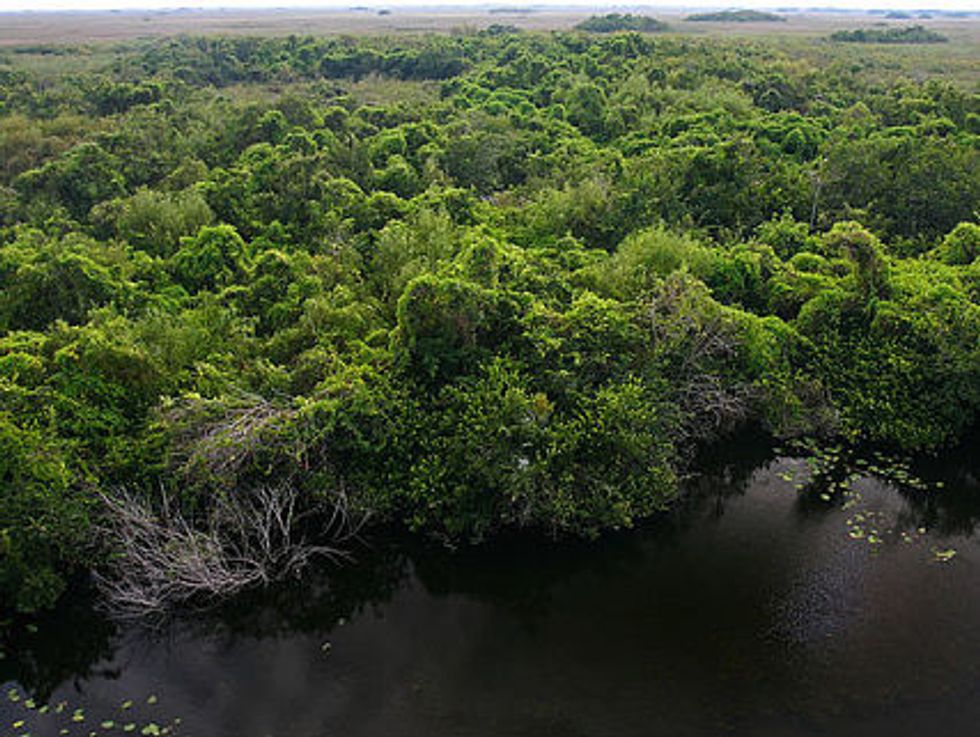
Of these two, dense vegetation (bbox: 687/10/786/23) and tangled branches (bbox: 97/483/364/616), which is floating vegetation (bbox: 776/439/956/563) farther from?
Result: dense vegetation (bbox: 687/10/786/23)

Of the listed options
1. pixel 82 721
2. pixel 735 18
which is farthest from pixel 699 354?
pixel 735 18

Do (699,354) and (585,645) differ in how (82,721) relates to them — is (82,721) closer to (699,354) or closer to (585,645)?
(585,645)

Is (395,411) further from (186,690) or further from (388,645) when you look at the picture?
(186,690)

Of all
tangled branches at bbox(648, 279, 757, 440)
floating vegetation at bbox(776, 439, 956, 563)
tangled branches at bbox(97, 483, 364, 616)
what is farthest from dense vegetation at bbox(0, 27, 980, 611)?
floating vegetation at bbox(776, 439, 956, 563)

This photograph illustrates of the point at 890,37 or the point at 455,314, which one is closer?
the point at 455,314

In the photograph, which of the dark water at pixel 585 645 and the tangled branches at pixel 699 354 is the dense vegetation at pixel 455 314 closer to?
the tangled branches at pixel 699 354

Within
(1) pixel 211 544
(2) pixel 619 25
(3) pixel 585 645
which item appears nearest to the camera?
(3) pixel 585 645
